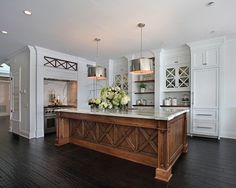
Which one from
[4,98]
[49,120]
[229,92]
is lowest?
[49,120]

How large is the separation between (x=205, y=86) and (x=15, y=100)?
20.4ft

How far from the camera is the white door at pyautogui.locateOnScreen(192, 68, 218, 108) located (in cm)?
431

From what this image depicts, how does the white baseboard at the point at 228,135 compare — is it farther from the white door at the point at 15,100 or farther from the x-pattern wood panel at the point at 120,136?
the white door at the point at 15,100

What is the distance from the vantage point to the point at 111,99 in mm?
3266

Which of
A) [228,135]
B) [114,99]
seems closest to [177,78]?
[228,135]

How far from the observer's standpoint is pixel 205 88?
4.42 meters

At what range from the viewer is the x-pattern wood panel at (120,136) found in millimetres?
2650

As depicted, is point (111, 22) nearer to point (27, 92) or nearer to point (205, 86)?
point (205, 86)

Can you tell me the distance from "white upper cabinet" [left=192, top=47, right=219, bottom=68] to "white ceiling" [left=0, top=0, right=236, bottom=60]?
486mm

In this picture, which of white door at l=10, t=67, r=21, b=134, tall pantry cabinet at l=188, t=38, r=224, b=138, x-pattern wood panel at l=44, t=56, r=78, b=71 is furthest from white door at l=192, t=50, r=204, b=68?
white door at l=10, t=67, r=21, b=134

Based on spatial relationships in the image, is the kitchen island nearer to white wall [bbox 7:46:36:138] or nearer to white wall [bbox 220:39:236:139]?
white wall [bbox 7:46:36:138]

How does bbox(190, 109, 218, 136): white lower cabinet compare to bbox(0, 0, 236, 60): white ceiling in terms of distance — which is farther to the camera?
bbox(190, 109, 218, 136): white lower cabinet

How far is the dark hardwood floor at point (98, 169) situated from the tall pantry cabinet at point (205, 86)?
891mm

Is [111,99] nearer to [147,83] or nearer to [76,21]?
[76,21]
